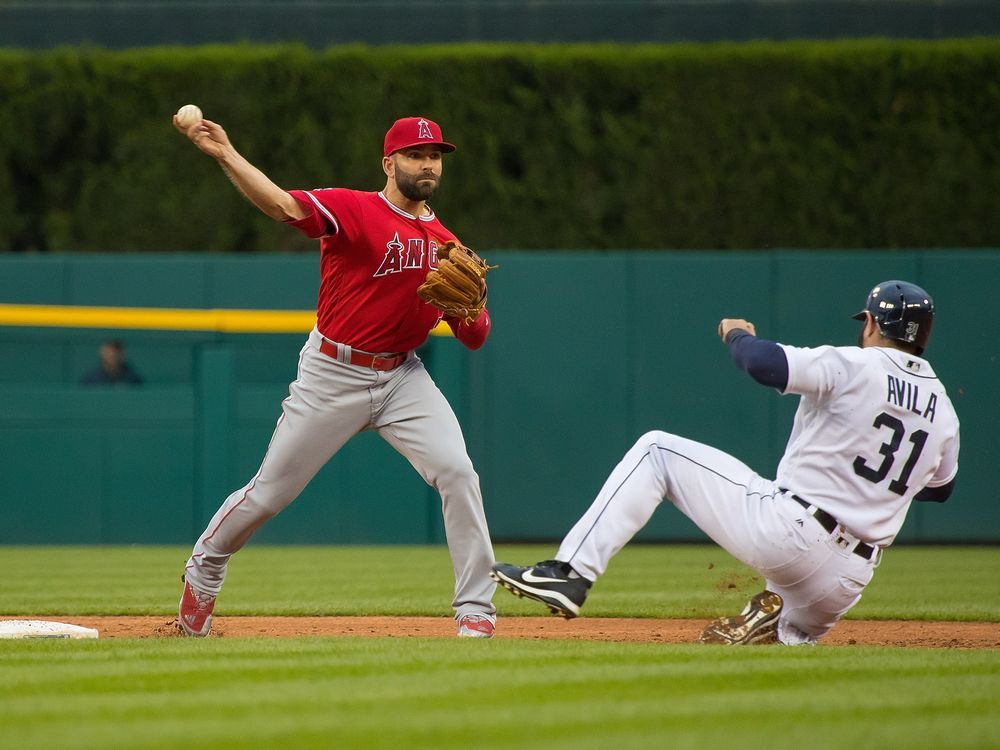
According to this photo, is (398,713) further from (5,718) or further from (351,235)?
(351,235)

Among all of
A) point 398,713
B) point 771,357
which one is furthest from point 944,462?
point 398,713

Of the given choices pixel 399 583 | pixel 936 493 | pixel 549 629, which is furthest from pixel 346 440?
pixel 399 583

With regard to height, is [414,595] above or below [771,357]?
below

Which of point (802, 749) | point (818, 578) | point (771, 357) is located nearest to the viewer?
point (802, 749)

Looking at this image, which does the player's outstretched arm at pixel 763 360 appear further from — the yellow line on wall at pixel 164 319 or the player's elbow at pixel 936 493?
the yellow line on wall at pixel 164 319

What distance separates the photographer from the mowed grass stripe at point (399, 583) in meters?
6.30

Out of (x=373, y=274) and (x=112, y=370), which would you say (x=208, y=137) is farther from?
(x=112, y=370)

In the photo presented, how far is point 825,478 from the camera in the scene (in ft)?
14.2

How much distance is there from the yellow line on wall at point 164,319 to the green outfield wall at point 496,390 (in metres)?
0.08

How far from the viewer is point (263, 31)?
1318 cm

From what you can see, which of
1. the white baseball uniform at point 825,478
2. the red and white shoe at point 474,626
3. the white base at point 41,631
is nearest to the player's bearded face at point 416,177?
the white baseball uniform at point 825,478

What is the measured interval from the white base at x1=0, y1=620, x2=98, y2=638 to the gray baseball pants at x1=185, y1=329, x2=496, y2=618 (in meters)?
0.52

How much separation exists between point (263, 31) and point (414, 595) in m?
7.93

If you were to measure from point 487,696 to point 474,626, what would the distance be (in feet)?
4.66
